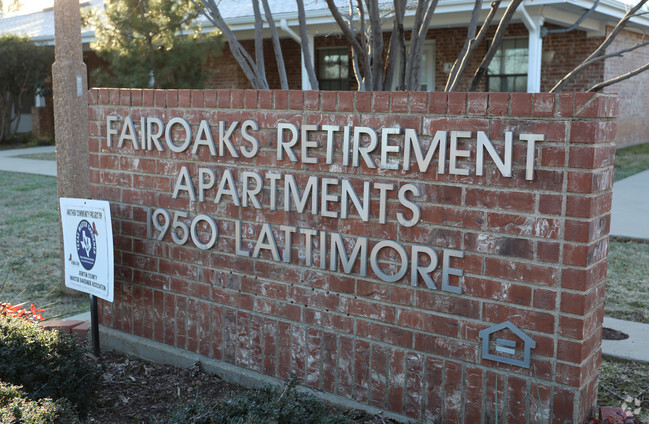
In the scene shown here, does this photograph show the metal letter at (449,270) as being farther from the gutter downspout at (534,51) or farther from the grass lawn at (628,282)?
the gutter downspout at (534,51)

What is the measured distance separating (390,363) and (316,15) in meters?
11.5

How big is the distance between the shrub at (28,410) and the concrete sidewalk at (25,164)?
38.7 ft

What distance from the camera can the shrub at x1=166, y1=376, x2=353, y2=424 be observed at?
107 inches

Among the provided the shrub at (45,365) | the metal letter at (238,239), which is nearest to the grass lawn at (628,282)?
the metal letter at (238,239)

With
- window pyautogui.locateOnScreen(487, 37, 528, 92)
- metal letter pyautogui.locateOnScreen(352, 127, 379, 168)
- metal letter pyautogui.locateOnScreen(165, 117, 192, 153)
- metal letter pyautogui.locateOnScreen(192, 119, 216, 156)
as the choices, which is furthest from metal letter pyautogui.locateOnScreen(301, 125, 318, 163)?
window pyautogui.locateOnScreen(487, 37, 528, 92)

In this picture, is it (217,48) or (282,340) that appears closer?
(282,340)

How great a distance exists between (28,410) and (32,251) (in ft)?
16.5

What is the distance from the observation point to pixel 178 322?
421cm

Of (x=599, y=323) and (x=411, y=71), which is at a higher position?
(x=411, y=71)

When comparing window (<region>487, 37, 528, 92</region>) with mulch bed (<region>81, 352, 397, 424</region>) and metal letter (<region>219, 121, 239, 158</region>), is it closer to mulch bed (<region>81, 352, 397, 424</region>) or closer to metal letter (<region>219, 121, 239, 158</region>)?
metal letter (<region>219, 121, 239, 158</region>)

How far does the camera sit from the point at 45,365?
11.4ft

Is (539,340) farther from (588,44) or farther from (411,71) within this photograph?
(588,44)

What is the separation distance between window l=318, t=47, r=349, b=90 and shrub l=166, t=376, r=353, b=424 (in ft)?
50.3

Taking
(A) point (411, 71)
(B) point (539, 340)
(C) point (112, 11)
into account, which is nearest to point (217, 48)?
(C) point (112, 11)
